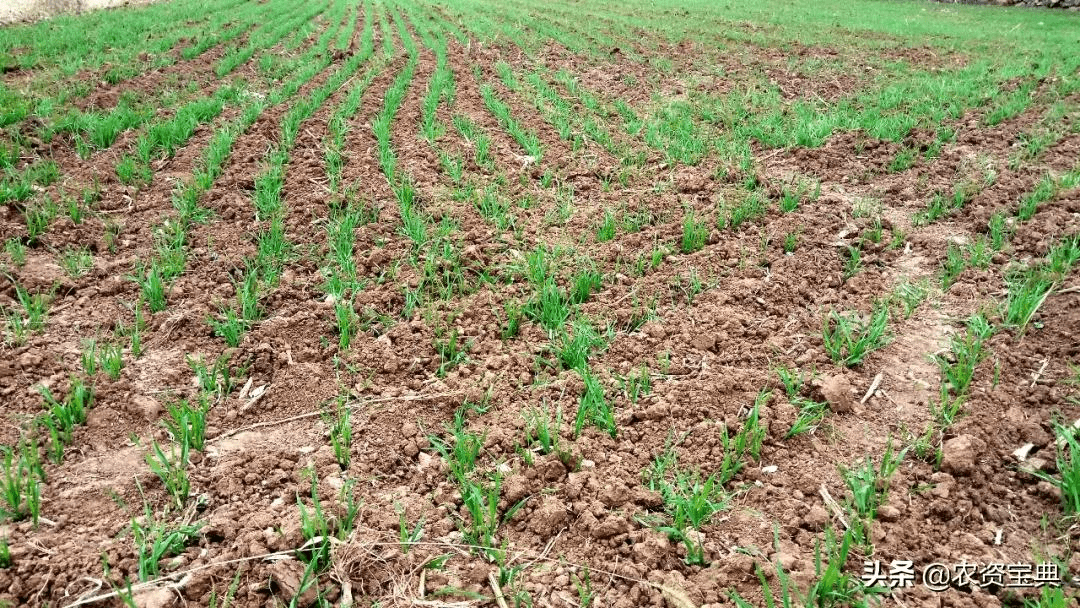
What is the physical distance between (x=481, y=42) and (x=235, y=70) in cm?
430

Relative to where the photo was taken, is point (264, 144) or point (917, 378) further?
point (264, 144)

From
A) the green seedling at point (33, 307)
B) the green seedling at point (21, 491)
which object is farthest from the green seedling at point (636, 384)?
the green seedling at point (33, 307)

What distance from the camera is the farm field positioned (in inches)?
72.5

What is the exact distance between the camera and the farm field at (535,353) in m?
1.84

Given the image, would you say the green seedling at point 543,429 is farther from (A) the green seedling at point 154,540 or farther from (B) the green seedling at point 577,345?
(A) the green seedling at point 154,540

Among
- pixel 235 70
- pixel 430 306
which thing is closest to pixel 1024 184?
pixel 430 306

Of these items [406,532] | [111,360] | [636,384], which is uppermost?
[111,360]

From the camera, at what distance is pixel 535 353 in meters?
2.83

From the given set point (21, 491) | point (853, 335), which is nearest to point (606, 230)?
point (853, 335)

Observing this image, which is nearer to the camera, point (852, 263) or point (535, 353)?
point (535, 353)

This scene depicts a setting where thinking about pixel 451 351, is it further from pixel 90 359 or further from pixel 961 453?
pixel 961 453

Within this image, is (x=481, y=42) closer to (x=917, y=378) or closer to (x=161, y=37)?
(x=161, y=37)

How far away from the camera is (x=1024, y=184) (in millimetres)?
4070

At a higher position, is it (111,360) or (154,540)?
(111,360)
